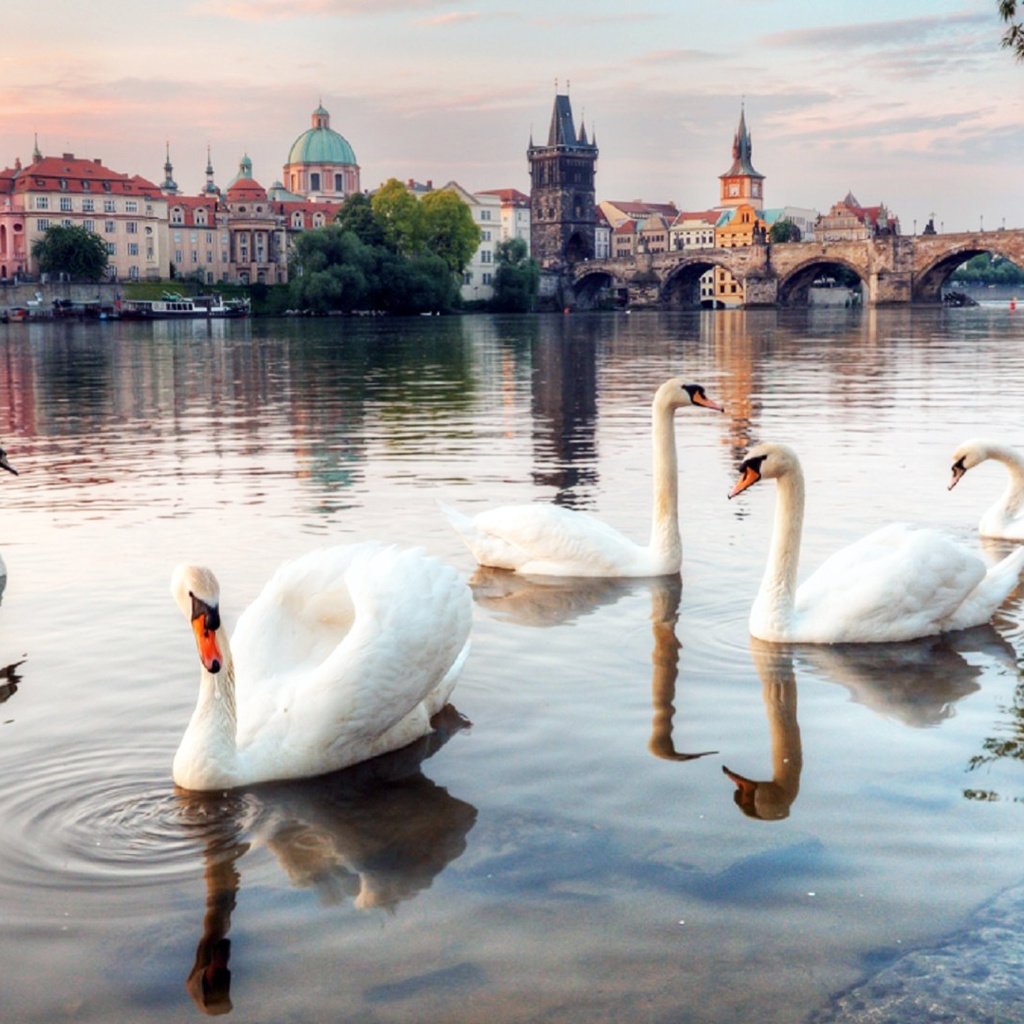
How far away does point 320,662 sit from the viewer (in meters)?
5.71

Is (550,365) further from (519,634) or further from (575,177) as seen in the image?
(575,177)

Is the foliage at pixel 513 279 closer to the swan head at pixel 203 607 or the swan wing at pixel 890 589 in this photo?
the swan wing at pixel 890 589

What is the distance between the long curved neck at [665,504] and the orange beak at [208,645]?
13.9 feet

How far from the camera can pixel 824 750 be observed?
5691mm

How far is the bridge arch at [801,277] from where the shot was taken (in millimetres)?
125375

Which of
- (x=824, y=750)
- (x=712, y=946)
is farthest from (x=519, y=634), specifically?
(x=712, y=946)

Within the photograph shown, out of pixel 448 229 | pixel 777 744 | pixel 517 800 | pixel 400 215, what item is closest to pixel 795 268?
pixel 448 229

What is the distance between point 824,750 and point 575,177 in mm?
158785

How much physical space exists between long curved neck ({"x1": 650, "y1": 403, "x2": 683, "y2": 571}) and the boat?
3720 inches

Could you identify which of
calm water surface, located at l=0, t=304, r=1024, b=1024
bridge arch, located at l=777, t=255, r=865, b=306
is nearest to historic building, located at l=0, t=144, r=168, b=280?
bridge arch, located at l=777, t=255, r=865, b=306

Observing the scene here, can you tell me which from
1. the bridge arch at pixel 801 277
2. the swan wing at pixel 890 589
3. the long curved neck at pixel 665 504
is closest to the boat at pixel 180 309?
the bridge arch at pixel 801 277

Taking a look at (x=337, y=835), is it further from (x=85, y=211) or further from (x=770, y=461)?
(x=85, y=211)

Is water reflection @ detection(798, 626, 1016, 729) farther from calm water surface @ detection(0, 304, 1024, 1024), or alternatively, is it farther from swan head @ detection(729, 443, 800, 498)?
swan head @ detection(729, 443, 800, 498)

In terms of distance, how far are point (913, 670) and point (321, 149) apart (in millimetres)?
168400
